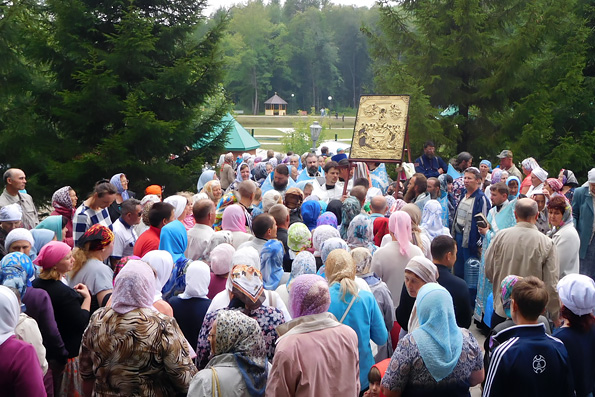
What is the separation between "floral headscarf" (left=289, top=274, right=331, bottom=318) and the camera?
405 cm

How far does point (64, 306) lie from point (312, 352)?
2.23m

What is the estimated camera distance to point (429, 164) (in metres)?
13.6

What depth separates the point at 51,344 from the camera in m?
4.86

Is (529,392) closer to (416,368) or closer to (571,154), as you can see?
(416,368)

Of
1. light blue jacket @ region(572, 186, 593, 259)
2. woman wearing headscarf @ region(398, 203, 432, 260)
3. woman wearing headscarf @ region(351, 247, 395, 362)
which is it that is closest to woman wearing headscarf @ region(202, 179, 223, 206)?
woman wearing headscarf @ region(398, 203, 432, 260)

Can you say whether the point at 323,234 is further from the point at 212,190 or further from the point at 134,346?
the point at 212,190

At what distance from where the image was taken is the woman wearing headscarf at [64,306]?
16.6 ft

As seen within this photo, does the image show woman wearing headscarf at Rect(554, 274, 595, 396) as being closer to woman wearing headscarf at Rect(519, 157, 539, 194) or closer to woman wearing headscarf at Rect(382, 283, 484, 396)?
woman wearing headscarf at Rect(382, 283, 484, 396)

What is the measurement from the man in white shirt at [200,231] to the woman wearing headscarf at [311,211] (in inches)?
52.4

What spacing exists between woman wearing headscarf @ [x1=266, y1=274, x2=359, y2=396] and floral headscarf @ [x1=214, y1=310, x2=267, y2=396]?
0.10 metres

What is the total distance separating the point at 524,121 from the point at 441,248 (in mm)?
13026

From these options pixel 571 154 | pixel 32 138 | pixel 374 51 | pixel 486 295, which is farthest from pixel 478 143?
pixel 32 138

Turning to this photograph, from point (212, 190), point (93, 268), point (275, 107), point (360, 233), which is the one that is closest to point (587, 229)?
point (360, 233)

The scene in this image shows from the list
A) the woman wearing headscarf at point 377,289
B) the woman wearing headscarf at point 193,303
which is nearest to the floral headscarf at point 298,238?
the woman wearing headscarf at point 377,289
